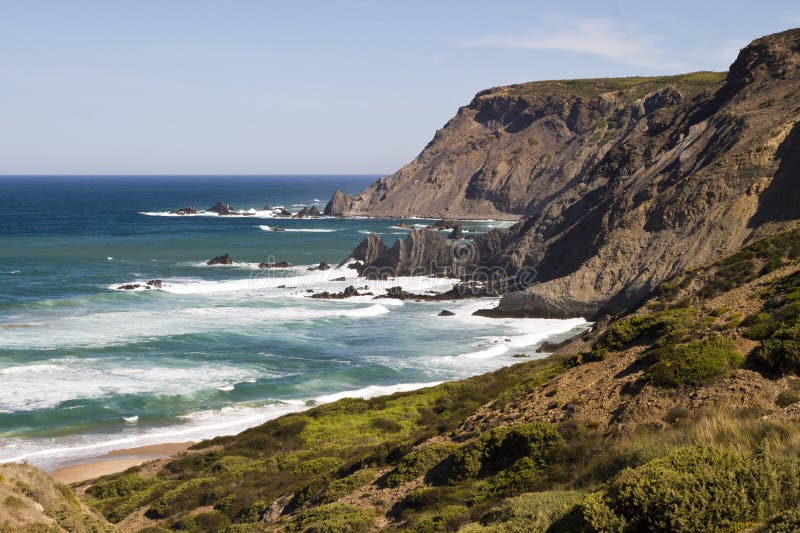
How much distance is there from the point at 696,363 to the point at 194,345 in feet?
113

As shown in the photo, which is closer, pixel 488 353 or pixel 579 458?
pixel 579 458

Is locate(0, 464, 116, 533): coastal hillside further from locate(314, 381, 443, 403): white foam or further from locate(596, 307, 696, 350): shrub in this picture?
locate(314, 381, 443, 403): white foam

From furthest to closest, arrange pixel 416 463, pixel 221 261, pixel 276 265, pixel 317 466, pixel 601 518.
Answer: pixel 221 261 < pixel 276 265 < pixel 317 466 < pixel 416 463 < pixel 601 518

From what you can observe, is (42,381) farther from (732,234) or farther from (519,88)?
(519,88)

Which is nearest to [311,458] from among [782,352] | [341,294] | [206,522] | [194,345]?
[206,522]

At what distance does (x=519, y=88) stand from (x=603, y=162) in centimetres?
9835

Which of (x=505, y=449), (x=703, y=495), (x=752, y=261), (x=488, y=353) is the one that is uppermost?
(x=752, y=261)

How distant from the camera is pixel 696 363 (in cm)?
1445

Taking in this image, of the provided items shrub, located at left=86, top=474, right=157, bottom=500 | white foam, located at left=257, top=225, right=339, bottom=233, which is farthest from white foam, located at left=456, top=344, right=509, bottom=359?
white foam, located at left=257, top=225, right=339, bottom=233

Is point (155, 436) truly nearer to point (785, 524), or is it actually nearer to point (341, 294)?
point (785, 524)

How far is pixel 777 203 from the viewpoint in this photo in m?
44.1

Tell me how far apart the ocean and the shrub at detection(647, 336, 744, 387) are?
1915 centimetres

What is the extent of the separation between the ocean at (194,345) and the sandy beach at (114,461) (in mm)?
666

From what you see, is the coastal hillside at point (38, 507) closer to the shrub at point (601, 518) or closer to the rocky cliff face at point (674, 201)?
the shrub at point (601, 518)
